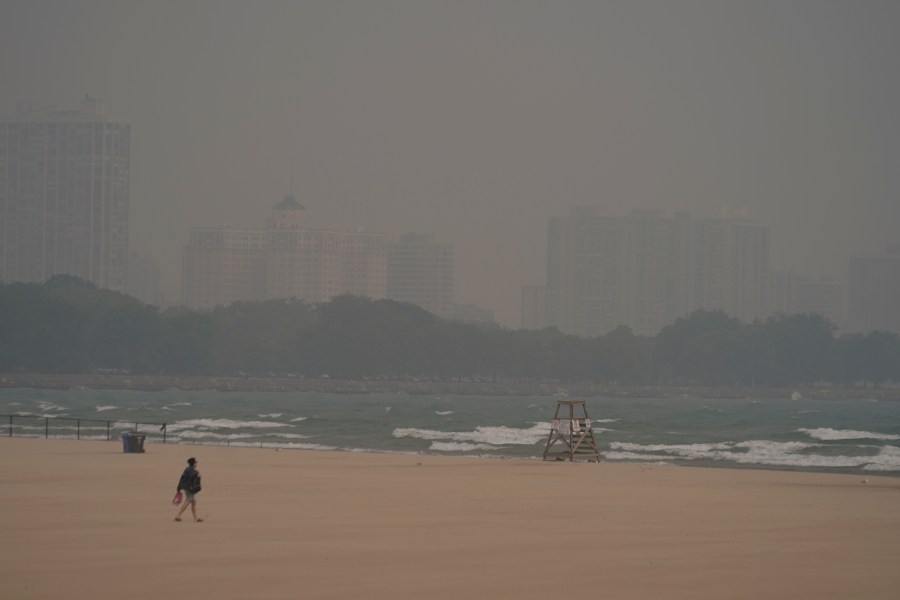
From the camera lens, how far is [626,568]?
23031mm

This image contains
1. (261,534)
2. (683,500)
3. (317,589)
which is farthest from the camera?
(683,500)

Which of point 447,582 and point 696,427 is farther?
point 696,427

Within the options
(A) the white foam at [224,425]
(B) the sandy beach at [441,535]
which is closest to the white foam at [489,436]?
(A) the white foam at [224,425]

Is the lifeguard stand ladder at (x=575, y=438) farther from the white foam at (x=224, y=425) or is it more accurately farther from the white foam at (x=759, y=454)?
the white foam at (x=224, y=425)

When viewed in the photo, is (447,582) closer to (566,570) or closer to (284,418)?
(566,570)

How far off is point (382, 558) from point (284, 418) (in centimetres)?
8316

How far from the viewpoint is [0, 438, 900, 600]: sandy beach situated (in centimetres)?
2111

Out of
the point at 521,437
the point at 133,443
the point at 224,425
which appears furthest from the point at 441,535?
the point at 224,425

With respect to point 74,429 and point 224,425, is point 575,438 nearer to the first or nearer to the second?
point 74,429

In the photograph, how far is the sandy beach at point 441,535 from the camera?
831 inches

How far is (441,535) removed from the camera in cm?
2719

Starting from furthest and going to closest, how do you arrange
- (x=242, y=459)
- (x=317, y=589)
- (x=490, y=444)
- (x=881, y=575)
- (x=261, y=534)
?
1. (x=490, y=444)
2. (x=242, y=459)
3. (x=261, y=534)
4. (x=881, y=575)
5. (x=317, y=589)

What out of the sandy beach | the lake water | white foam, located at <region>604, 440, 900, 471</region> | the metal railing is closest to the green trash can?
the lake water

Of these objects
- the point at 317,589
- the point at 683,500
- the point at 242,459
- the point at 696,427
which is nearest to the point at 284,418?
the point at 696,427
